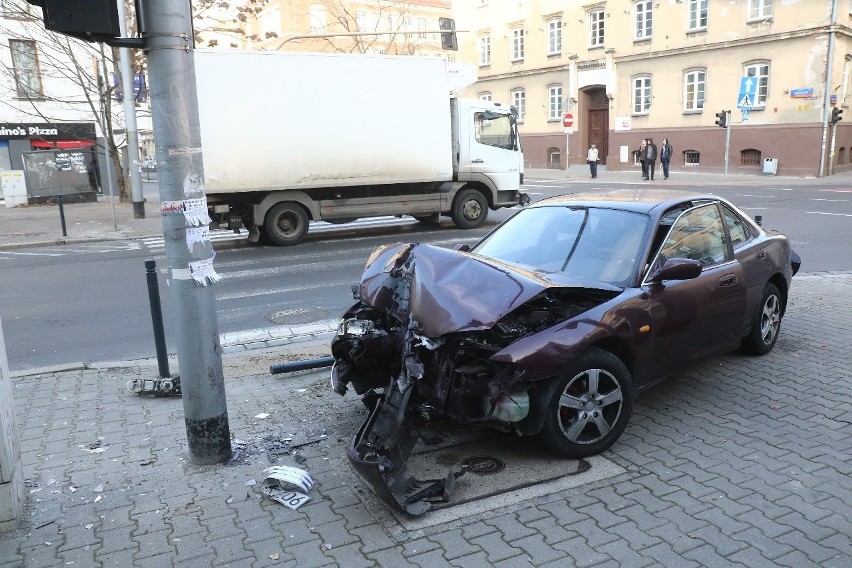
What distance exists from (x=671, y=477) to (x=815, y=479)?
2.68 feet

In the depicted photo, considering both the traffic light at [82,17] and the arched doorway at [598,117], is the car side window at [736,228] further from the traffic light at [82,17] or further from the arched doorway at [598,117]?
the arched doorway at [598,117]

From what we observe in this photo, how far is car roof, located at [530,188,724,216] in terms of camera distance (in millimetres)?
5204

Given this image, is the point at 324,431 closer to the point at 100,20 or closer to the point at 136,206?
the point at 100,20

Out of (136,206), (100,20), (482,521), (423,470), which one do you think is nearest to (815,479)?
(482,521)

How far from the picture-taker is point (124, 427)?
493 centimetres

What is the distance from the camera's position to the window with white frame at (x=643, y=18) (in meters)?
35.1

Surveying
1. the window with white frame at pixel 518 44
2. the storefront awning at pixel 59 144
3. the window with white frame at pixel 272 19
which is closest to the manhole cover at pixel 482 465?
the storefront awning at pixel 59 144

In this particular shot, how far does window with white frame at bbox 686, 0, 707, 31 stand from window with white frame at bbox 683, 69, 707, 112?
2064 millimetres

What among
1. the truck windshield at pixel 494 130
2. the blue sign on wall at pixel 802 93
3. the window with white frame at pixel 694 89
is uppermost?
the window with white frame at pixel 694 89

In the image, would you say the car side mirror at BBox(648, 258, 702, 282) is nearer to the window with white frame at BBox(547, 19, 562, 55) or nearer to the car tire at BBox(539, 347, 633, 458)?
the car tire at BBox(539, 347, 633, 458)

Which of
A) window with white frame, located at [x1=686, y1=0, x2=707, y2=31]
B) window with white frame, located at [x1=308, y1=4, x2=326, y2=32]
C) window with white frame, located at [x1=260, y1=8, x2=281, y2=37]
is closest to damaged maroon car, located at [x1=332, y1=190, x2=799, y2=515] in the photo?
window with white frame, located at [x1=686, y1=0, x2=707, y2=31]

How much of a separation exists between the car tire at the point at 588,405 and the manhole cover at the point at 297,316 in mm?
4531

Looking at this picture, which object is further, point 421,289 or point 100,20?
point 421,289

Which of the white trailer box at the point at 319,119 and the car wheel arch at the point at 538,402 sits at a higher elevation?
the white trailer box at the point at 319,119
